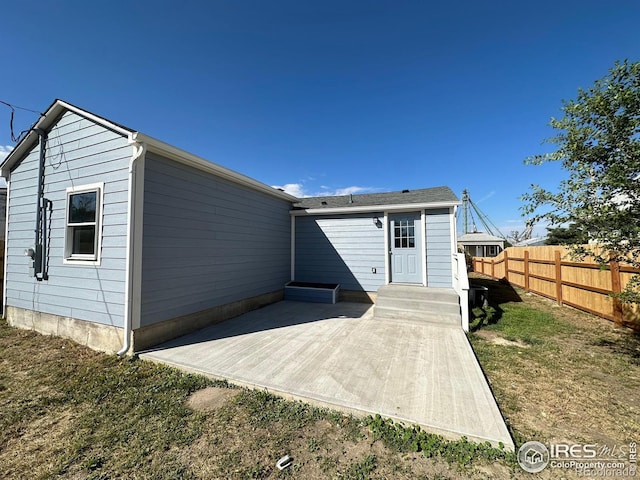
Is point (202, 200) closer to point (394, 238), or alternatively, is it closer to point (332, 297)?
point (332, 297)

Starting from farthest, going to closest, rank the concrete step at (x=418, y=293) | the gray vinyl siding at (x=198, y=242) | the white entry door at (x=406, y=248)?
the white entry door at (x=406, y=248) → the concrete step at (x=418, y=293) → the gray vinyl siding at (x=198, y=242)

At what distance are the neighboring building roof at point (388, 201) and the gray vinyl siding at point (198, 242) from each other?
192 cm

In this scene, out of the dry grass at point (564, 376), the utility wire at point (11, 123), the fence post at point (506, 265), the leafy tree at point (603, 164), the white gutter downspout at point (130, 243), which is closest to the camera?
the dry grass at point (564, 376)

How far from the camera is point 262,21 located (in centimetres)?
629

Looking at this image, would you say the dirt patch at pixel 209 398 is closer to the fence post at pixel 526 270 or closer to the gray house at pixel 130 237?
the gray house at pixel 130 237

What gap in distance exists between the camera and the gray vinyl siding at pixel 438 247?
6793 millimetres

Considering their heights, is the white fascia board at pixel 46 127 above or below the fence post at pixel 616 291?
above

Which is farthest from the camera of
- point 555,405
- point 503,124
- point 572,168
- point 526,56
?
point 503,124

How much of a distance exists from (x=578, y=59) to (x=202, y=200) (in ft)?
31.6

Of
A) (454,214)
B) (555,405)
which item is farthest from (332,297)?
(555,405)

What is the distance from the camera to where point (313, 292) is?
7465 millimetres

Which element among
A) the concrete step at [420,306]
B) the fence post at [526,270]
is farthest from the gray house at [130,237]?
the fence post at [526,270]

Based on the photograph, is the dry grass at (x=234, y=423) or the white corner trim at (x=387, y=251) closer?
the dry grass at (x=234, y=423)

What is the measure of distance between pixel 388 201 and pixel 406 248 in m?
1.63
